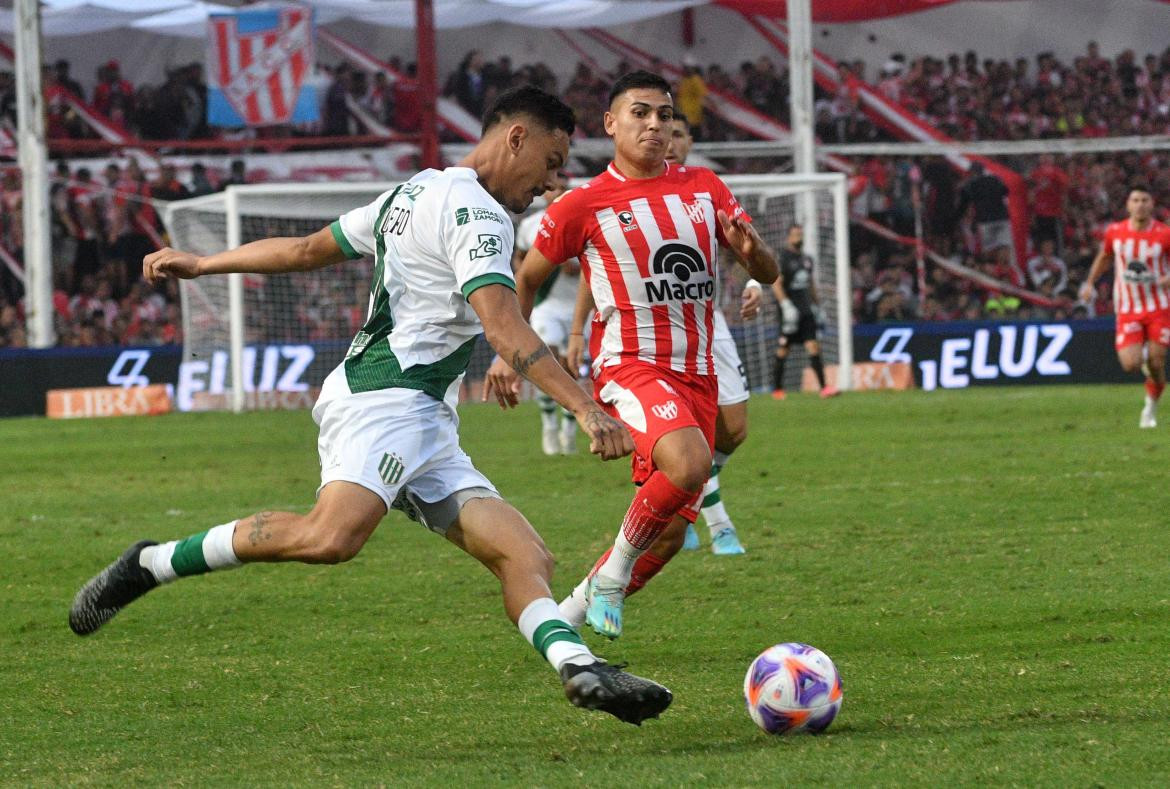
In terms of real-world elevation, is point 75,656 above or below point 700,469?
below

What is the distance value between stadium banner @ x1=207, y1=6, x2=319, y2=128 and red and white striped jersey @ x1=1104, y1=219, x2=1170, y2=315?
13691mm

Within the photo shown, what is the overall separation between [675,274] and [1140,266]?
35.8 feet

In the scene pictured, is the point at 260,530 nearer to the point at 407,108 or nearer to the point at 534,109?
the point at 534,109

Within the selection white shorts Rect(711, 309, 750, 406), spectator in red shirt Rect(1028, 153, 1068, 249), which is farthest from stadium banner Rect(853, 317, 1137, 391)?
white shorts Rect(711, 309, 750, 406)

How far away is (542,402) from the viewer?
48.9 ft

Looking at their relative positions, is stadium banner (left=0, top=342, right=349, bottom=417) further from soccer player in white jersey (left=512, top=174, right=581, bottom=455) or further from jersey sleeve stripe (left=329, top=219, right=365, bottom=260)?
jersey sleeve stripe (left=329, top=219, right=365, bottom=260)

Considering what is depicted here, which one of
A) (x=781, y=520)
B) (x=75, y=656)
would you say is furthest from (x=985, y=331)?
(x=75, y=656)

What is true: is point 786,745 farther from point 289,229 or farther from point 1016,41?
point 1016,41

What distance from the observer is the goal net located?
23.3 meters

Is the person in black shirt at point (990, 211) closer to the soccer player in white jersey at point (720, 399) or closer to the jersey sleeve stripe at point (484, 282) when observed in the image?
the soccer player in white jersey at point (720, 399)

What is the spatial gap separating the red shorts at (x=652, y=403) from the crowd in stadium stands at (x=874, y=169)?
19.4 m

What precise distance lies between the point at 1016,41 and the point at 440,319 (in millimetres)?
30357

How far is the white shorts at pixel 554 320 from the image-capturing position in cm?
1499

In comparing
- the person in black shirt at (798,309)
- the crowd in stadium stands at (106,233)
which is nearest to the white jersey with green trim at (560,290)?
the person in black shirt at (798,309)
